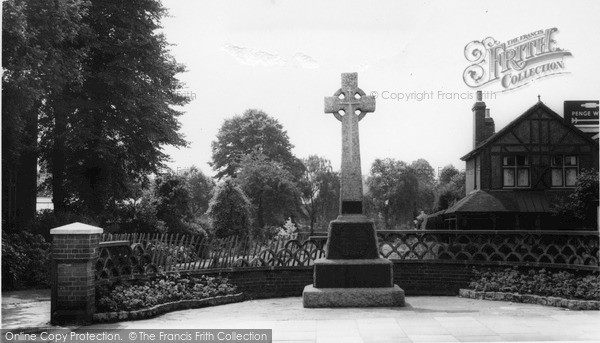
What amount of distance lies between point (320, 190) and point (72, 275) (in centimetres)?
4418

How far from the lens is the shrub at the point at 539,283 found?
37.2ft

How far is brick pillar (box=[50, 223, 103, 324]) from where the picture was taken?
920 cm

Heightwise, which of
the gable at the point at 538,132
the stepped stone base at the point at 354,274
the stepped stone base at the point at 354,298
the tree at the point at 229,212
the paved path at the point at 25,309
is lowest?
the paved path at the point at 25,309

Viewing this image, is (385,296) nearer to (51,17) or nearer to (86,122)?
(51,17)

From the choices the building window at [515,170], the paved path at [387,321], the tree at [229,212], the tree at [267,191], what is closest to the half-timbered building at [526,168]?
the building window at [515,170]

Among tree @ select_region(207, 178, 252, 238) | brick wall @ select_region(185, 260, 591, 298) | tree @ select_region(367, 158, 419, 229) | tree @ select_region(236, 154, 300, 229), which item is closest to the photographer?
brick wall @ select_region(185, 260, 591, 298)

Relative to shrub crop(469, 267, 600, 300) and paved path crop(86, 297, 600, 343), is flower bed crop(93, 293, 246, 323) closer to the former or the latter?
paved path crop(86, 297, 600, 343)

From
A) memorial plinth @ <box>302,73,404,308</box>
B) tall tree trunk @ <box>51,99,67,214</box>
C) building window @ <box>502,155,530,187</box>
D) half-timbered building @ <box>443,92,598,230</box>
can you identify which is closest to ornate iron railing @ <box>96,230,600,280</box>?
memorial plinth @ <box>302,73,404,308</box>

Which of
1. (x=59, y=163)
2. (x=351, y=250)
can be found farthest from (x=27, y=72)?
(x=351, y=250)

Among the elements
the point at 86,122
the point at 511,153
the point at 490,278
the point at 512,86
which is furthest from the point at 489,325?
the point at 511,153

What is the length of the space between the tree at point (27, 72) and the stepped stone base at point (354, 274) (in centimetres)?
764

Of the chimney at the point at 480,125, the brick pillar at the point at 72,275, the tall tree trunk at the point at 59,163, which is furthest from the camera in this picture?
the chimney at the point at 480,125

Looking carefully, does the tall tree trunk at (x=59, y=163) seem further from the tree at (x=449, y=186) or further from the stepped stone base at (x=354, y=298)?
the tree at (x=449, y=186)

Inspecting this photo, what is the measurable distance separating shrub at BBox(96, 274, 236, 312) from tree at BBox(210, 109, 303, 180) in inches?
1253
